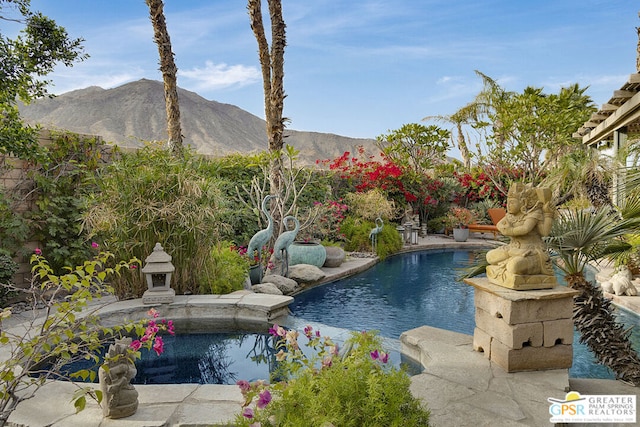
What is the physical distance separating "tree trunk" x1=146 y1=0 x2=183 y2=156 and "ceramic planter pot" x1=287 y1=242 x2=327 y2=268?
116 inches

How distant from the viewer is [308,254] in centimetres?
799

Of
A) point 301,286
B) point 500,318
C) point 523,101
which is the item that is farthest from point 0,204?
point 523,101

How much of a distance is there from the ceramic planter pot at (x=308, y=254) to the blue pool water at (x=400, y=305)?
627 millimetres

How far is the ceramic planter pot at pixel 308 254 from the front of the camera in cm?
800

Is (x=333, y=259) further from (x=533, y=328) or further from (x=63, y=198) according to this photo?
(x=533, y=328)

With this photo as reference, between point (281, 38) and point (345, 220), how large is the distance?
471 centimetres

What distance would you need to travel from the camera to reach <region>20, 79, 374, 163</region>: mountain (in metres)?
45.0

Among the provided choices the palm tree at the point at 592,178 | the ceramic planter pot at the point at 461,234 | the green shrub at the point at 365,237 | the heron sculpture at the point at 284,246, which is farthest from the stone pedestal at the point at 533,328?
the ceramic planter pot at the point at 461,234

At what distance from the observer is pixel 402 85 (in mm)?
14266

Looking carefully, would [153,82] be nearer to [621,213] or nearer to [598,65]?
[598,65]

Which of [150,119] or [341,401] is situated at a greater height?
[150,119]

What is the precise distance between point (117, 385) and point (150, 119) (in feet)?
158

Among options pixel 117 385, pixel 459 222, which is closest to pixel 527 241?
pixel 117 385

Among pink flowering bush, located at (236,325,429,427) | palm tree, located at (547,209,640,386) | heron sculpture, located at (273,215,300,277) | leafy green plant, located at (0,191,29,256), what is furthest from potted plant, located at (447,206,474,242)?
pink flowering bush, located at (236,325,429,427)
